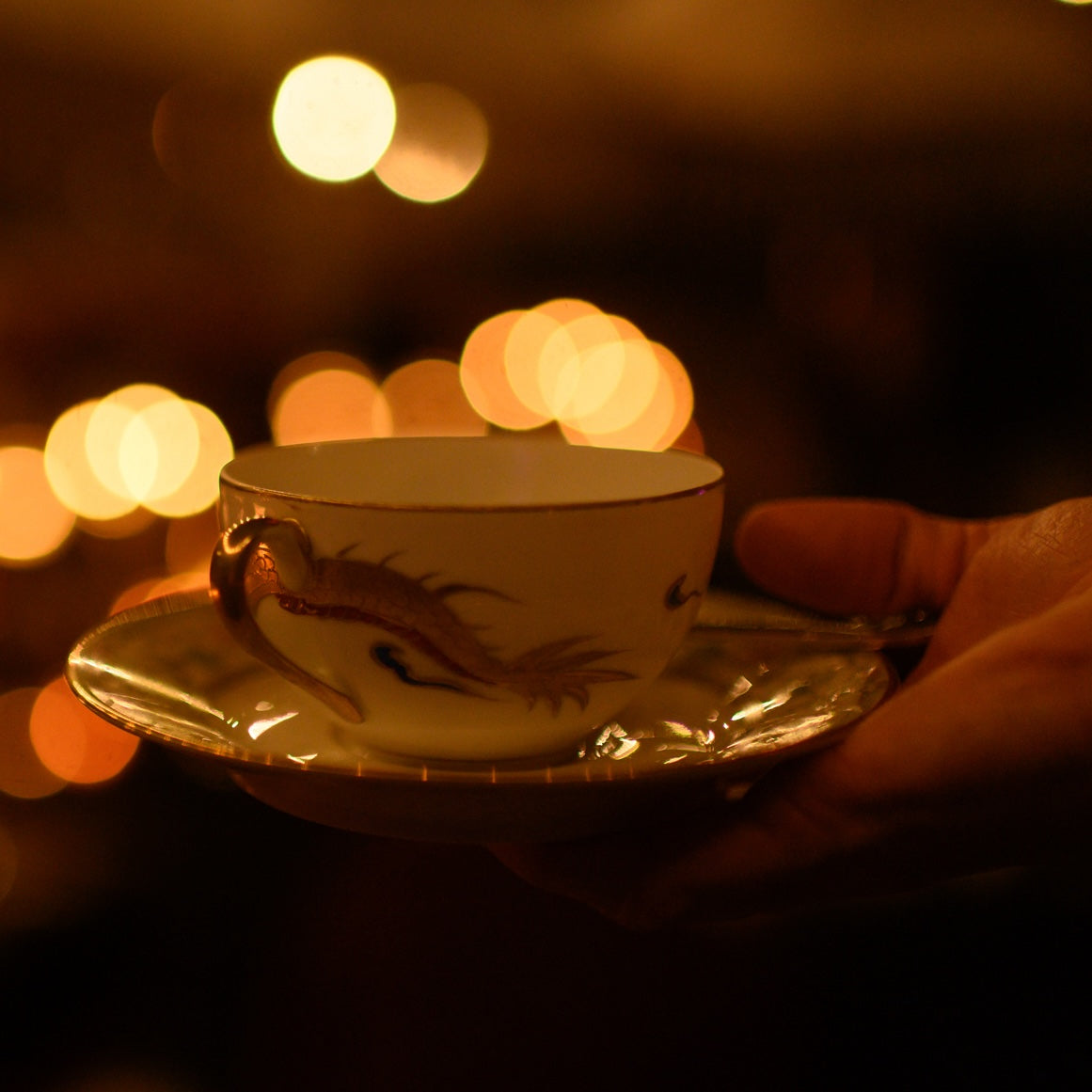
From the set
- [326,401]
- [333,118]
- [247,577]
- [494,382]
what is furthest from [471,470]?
[494,382]

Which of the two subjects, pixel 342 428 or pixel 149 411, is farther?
pixel 342 428

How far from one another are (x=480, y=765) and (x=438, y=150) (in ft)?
5.03

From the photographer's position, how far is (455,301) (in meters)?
2.00

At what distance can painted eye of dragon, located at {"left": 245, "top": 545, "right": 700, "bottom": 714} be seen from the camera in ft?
1.57

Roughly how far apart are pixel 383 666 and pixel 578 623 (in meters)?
0.10

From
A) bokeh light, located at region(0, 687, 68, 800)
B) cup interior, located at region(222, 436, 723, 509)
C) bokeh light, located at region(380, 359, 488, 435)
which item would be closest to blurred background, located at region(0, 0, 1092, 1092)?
bokeh light, located at region(0, 687, 68, 800)

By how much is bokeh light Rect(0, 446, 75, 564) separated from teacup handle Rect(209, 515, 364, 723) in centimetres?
112

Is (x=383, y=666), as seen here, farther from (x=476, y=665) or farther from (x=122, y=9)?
(x=122, y=9)

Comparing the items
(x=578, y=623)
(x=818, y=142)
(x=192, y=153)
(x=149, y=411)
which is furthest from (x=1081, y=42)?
(x=149, y=411)

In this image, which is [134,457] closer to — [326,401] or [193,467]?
[193,467]

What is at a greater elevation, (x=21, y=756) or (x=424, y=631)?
(x=424, y=631)

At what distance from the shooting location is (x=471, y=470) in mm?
685

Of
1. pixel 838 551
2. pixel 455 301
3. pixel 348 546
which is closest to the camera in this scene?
pixel 348 546

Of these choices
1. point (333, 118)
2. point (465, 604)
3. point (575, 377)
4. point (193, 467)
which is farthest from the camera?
point (575, 377)
